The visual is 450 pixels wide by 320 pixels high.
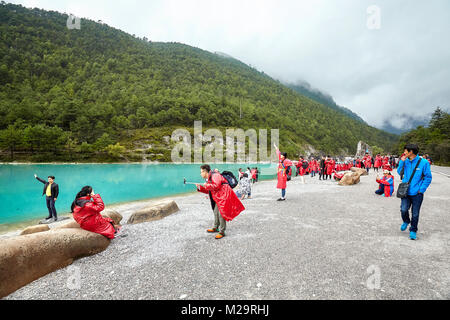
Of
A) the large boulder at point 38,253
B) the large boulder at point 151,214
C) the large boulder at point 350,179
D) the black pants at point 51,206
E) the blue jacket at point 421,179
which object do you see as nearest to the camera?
the large boulder at point 38,253

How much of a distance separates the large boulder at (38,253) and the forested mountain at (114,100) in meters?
75.7

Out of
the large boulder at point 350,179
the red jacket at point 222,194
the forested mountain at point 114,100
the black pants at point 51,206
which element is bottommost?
the black pants at point 51,206

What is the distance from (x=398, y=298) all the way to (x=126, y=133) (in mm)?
108433

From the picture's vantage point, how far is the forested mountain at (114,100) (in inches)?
3285

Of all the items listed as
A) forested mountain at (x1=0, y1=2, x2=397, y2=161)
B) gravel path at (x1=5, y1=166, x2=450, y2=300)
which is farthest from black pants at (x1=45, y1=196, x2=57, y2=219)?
forested mountain at (x1=0, y1=2, x2=397, y2=161)

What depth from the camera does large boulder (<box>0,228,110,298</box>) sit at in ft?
14.0

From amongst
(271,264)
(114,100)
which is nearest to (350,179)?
(271,264)

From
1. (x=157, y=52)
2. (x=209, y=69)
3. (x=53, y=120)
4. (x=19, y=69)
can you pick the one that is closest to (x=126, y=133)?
(x=53, y=120)

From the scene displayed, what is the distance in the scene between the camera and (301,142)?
135750mm

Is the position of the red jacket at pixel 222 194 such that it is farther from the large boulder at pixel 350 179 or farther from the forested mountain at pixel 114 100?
the forested mountain at pixel 114 100

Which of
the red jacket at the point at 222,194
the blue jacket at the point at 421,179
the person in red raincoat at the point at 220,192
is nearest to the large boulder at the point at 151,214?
the person in red raincoat at the point at 220,192

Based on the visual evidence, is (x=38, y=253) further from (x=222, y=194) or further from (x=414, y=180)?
(x=414, y=180)

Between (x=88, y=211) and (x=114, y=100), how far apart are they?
14167 centimetres
